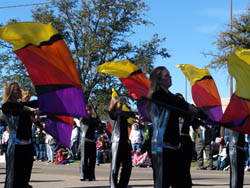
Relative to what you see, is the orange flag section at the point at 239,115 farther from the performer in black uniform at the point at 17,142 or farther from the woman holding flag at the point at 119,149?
the performer in black uniform at the point at 17,142

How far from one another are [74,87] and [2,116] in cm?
127

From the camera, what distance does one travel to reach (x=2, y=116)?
7777 mm

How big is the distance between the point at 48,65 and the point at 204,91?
3424 millimetres

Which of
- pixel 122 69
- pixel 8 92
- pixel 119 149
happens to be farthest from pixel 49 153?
pixel 8 92

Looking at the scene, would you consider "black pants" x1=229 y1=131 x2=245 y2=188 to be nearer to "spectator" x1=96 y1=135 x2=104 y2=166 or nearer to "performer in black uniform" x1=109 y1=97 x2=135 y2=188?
"performer in black uniform" x1=109 y1=97 x2=135 y2=188

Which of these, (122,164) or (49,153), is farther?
(49,153)

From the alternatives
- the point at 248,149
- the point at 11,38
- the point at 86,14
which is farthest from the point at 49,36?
the point at 86,14

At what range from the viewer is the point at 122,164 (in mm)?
9742

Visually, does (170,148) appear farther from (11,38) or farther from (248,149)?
(248,149)

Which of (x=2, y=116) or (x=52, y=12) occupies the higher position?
(x=52, y=12)

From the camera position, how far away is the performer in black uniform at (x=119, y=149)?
961 centimetres

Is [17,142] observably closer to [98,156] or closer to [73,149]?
[98,156]

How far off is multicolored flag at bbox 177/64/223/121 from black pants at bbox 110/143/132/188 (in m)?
1.70

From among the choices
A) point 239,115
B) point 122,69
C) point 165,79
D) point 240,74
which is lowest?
point 239,115
